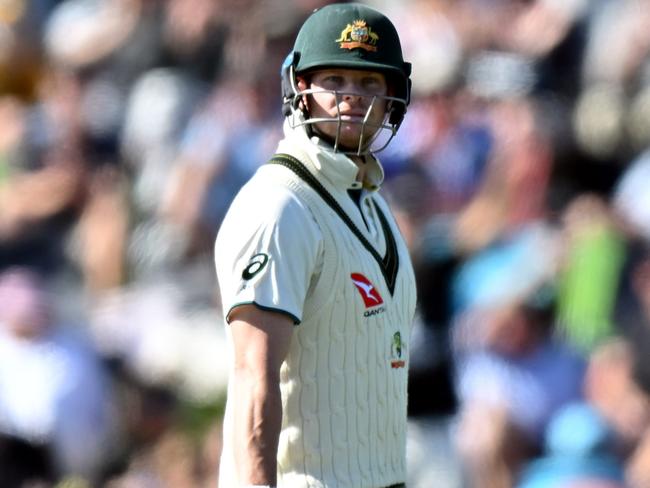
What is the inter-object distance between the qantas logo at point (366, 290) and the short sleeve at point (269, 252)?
0.41ft

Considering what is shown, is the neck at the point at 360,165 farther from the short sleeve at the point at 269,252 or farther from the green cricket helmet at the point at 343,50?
the short sleeve at the point at 269,252

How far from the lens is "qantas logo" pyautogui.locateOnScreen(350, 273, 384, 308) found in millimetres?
3434

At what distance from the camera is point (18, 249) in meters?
8.30

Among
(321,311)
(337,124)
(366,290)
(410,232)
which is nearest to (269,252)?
(321,311)

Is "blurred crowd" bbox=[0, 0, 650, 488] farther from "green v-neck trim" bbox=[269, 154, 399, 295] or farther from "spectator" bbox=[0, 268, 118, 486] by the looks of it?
"green v-neck trim" bbox=[269, 154, 399, 295]

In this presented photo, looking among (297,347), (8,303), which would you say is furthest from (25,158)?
(297,347)

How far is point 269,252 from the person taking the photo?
3.25m

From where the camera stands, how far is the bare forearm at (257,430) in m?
3.12

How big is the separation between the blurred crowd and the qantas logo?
2681 mm

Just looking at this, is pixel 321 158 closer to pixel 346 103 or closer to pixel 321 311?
pixel 346 103

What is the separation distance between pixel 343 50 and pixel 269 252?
61 cm

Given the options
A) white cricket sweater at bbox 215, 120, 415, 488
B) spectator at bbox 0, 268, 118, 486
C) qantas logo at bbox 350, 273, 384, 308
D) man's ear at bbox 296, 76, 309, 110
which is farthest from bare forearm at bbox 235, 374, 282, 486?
spectator at bbox 0, 268, 118, 486

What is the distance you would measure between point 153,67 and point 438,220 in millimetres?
2469

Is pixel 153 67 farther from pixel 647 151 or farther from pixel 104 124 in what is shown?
pixel 647 151
